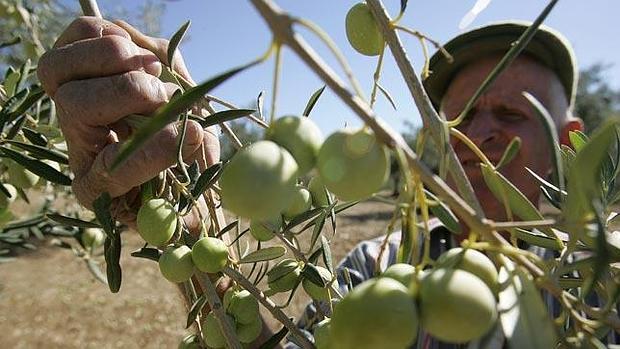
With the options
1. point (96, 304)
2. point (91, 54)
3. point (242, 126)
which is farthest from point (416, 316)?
point (242, 126)

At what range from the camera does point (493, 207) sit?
225 centimetres

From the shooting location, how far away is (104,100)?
80 cm

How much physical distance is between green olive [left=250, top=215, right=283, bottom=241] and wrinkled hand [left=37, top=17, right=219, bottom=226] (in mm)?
144

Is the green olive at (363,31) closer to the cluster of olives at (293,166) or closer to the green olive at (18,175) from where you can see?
the cluster of olives at (293,166)

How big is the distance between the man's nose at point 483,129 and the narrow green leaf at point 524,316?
164 centimetres

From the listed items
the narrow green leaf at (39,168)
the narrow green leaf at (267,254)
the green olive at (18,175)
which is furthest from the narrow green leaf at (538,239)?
the green olive at (18,175)

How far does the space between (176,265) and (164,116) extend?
0.43 metres

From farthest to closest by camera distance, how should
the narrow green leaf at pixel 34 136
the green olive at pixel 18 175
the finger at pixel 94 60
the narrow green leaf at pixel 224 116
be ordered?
the green olive at pixel 18 175
the narrow green leaf at pixel 34 136
the finger at pixel 94 60
the narrow green leaf at pixel 224 116

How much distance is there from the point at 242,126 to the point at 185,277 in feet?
47.3

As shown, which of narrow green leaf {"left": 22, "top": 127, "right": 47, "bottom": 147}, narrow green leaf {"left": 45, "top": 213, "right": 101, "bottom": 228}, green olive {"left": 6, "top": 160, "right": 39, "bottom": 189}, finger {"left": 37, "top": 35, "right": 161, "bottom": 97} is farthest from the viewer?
green olive {"left": 6, "top": 160, "right": 39, "bottom": 189}

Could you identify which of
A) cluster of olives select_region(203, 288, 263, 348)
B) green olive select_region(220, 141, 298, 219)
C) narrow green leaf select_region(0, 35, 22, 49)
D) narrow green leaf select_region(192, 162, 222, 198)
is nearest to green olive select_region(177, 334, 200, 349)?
cluster of olives select_region(203, 288, 263, 348)

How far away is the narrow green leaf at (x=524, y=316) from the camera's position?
35 cm

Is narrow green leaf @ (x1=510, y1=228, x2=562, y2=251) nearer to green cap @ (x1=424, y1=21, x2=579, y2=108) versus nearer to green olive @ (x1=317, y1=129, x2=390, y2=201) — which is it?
green olive @ (x1=317, y1=129, x2=390, y2=201)

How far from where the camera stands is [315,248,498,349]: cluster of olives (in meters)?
0.35
